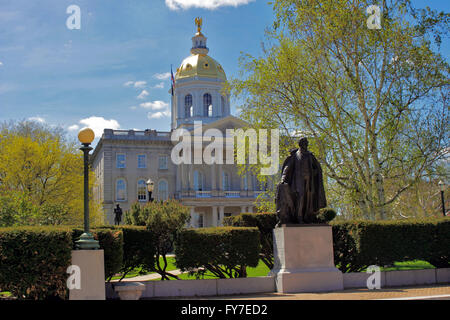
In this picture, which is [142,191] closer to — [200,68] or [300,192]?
[200,68]

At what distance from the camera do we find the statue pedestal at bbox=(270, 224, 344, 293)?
39.9 feet

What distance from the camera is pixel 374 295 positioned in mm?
11023

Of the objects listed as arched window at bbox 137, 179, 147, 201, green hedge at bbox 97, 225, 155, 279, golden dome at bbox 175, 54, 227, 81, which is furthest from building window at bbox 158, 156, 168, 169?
green hedge at bbox 97, 225, 155, 279

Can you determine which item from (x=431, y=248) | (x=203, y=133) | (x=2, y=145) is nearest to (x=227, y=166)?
(x=203, y=133)

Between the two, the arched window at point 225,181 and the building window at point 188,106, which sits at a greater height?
the building window at point 188,106

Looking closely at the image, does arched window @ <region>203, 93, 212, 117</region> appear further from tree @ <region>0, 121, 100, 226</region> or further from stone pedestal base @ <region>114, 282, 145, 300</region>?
stone pedestal base @ <region>114, 282, 145, 300</region>

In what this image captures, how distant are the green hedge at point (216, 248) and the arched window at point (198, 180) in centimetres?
5184

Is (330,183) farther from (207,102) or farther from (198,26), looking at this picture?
(198,26)

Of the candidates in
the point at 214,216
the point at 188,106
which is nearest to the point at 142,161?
the point at 214,216

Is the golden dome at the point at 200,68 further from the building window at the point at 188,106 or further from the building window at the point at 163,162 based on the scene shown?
the building window at the point at 163,162

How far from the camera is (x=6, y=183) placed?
3275 cm

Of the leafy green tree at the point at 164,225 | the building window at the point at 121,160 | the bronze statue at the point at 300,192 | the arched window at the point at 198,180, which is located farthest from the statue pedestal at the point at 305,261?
the building window at the point at 121,160

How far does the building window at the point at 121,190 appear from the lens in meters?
62.9
